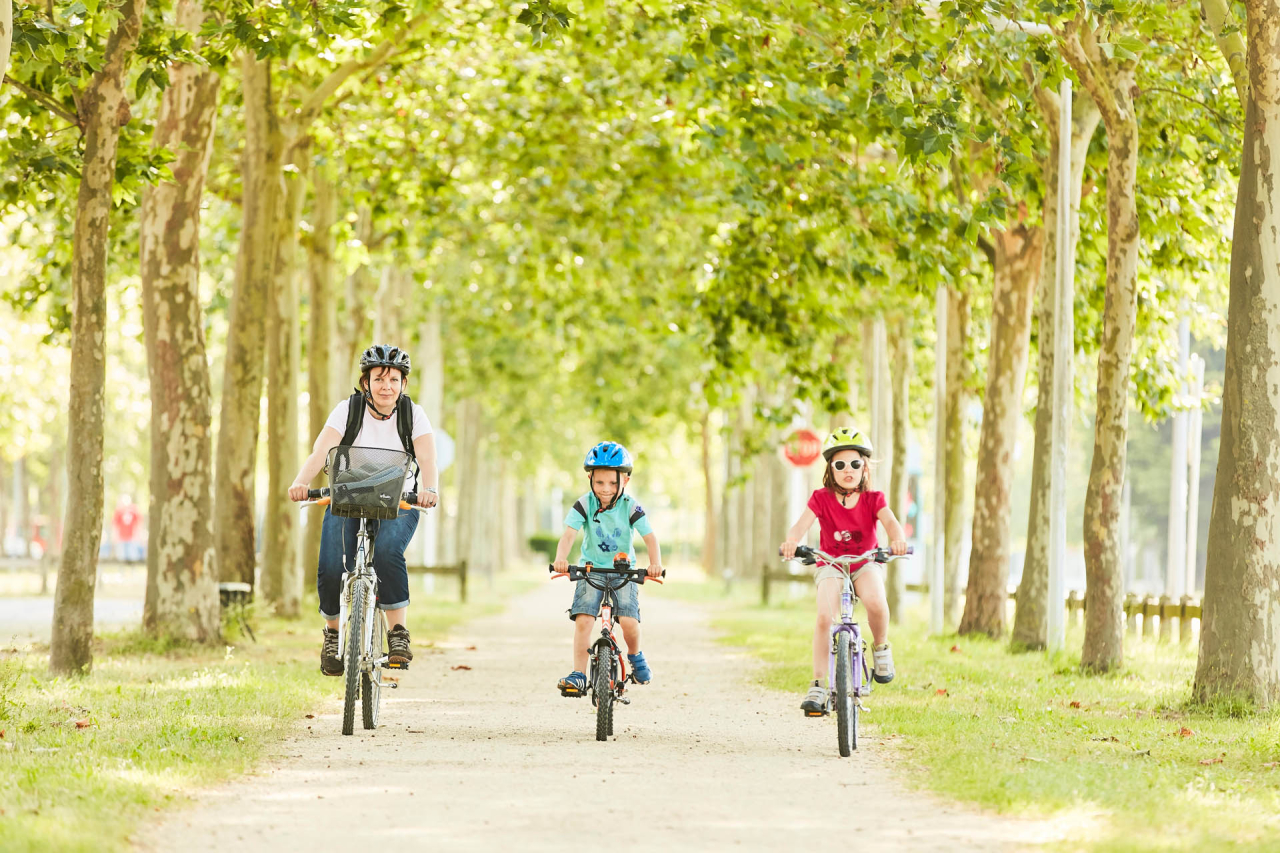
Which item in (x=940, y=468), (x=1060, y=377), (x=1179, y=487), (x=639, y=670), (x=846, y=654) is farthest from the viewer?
(x=1179, y=487)

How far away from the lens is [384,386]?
369 inches

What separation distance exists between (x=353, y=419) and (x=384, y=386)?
26cm

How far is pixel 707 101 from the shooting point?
16438mm

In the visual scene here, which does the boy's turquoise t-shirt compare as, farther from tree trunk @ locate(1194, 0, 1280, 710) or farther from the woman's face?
tree trunk @ locate(1194, 0, 1280, 710)

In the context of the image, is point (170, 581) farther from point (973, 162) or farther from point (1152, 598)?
point (1152, 598)

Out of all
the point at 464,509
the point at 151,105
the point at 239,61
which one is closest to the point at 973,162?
the point at 239,61

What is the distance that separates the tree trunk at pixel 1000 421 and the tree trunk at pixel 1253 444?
728 centimetres

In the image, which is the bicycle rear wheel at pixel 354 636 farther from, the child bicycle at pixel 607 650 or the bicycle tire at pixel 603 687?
the bicycle tire at pixel 603 687

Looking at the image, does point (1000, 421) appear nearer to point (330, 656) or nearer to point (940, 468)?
point (940, 468)

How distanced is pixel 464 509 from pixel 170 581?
2624 cm

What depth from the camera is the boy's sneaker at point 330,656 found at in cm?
931

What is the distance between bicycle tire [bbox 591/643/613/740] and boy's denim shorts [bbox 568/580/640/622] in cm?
32

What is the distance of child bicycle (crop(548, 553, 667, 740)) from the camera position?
373 inches

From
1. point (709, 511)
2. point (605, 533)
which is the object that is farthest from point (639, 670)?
point (709, 511)
